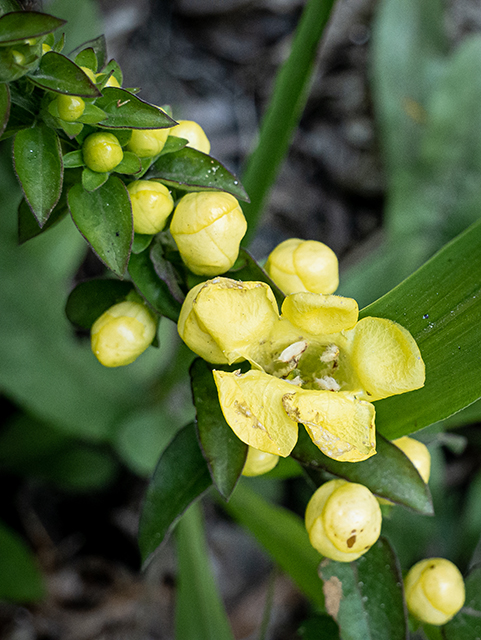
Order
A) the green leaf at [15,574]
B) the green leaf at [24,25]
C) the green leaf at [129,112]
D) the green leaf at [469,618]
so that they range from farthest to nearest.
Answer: the green leaf at [15,574] < the green leaf at [469,618] < the green leaf at [129,112] < the green leaf at [24,25]

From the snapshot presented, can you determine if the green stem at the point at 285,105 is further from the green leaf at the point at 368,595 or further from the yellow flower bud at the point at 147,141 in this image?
the green leaf at the point at 368,595

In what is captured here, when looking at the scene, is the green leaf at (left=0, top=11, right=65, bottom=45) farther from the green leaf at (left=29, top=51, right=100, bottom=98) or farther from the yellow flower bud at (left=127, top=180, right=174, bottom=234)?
the yellow flower bud at (left=127, top=180, right=174, bottom=234)

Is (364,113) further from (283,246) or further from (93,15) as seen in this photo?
(283,246)

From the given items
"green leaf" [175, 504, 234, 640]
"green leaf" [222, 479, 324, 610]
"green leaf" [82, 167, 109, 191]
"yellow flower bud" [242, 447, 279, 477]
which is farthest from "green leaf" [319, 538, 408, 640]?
"green leaf" [175, 504, 234, 640]

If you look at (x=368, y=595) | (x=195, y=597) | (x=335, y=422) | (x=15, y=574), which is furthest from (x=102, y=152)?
(x=15, y=574)

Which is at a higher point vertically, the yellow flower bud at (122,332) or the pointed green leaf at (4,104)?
the pointed green leaf at (4,104)

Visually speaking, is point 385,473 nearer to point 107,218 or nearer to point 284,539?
point 107,218

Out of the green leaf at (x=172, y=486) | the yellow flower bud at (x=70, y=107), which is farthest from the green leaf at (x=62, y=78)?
the green leaf at (x=172, y=486)

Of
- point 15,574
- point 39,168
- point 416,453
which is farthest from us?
point 15,574
